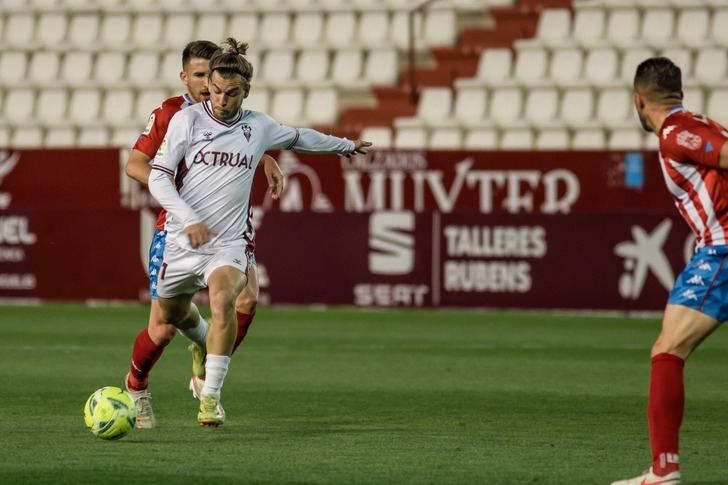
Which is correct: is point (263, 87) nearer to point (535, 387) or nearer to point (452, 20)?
point (452, 20)

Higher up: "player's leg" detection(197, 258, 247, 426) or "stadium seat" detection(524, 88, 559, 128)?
"stadium seat" detection(524, 88, 559, 128)

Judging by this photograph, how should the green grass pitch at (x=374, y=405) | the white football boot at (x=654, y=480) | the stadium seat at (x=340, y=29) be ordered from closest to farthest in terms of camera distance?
1. the white football boot at (x=654, y=480)
2. the green grass pitch at (x=374, y=405)
3. the stadium seat at (x=340, y=29)

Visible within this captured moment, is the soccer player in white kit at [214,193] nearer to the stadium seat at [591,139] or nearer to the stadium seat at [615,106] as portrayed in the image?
the stadium seat at [591,139]

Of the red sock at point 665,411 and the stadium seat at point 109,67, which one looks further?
the stadium seat at point 109,67

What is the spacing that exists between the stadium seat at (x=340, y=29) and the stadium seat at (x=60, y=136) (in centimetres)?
409

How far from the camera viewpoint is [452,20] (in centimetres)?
2225

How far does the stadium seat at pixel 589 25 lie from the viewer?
21016 mm

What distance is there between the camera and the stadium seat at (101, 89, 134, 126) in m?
22.7

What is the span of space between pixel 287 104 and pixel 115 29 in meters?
3.95

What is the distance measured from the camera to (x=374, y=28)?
74.0 ft

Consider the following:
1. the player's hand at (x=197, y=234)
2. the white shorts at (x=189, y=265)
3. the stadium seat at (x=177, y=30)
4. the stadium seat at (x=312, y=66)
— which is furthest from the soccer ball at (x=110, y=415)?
the stadium seat at (x=177, y=30)

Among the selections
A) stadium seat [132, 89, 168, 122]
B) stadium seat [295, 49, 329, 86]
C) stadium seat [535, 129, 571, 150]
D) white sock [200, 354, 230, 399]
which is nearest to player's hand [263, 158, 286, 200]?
white sock [200, 354, 230, 399]

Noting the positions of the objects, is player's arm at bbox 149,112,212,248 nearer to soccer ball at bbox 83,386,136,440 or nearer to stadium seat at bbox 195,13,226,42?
soccer ball at bbox 83,386,136,440

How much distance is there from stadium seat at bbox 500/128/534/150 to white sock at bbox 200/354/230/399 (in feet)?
39.2
